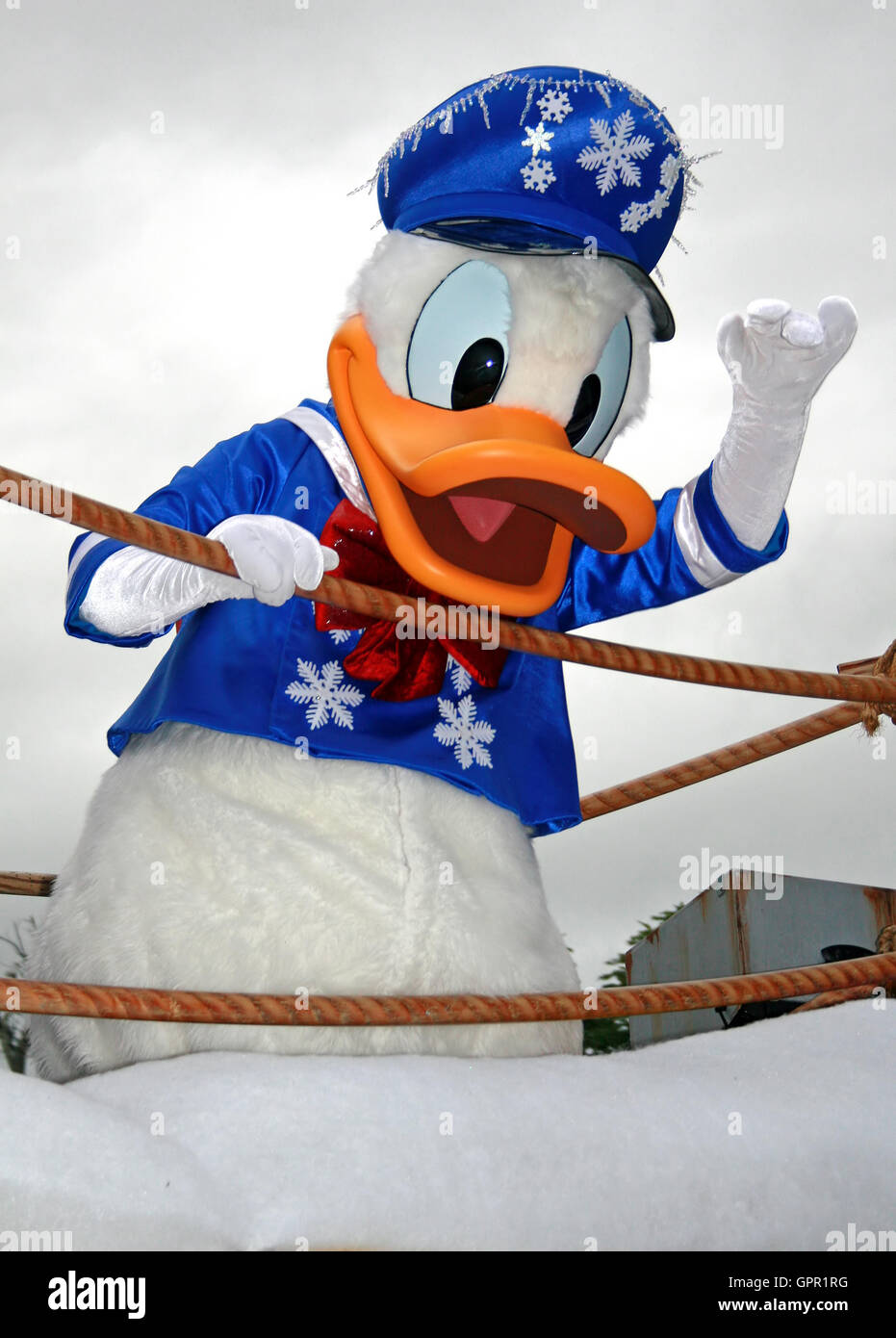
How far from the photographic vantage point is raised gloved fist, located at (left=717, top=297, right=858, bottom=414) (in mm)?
1139

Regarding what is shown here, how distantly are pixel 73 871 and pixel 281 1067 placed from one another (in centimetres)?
33

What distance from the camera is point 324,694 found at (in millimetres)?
1159

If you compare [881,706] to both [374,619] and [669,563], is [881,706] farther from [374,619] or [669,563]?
[374,619]

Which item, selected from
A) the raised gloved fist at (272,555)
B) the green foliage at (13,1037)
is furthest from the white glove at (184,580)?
the green foliage at (13,1037)

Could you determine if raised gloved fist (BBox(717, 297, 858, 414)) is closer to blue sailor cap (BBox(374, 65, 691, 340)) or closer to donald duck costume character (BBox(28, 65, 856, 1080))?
donald duck costume character (BBox(28, 65, 856, 1080))

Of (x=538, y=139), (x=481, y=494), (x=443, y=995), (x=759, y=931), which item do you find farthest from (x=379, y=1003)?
(x=759, y=931)

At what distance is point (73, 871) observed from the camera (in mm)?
1180

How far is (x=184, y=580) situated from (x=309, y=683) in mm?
161

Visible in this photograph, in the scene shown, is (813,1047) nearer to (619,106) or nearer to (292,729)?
(292,729)
